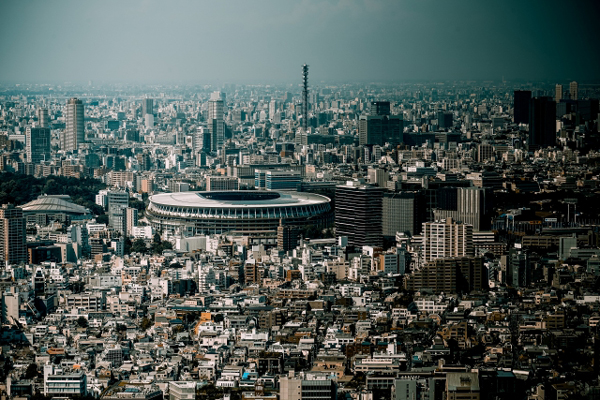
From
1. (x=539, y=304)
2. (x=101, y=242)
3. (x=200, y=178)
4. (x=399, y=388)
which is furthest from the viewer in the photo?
(x=200, y=178)

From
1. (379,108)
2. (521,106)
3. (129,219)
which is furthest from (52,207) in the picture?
(379,108)

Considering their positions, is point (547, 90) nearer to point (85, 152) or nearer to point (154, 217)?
point (154, 217)

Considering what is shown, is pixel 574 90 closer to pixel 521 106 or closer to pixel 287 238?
→ pixel 521 106

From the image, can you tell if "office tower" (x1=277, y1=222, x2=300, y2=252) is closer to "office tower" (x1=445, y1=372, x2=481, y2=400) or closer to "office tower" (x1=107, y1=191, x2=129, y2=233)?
"office tower" (x1=107, y1=191, x2=129, y2=233)

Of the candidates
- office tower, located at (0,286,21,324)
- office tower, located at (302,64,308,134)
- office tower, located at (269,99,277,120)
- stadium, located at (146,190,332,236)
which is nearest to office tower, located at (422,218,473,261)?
stadium, located at (146,190,332,236)

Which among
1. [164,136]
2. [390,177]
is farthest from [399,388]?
[164,136]

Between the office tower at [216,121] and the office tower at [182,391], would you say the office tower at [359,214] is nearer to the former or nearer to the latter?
the office tower at [182,391]

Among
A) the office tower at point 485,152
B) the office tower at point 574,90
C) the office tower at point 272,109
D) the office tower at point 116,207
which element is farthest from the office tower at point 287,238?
the office tower at point 272,109

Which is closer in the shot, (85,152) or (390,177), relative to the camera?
(390,177)
